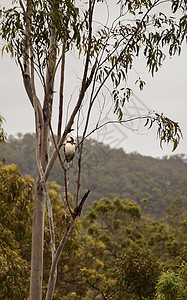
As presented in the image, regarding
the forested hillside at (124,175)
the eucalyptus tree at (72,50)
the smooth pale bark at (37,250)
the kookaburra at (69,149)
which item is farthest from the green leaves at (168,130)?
the forested hillside at (124,175)

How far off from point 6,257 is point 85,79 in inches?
85.9

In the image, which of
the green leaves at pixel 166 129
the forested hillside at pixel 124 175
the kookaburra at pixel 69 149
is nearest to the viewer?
the kookaburra at pixel 69 149

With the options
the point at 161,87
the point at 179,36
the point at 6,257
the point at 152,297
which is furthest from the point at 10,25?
the point at 161,87

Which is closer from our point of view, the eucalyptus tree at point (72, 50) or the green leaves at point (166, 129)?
the eucalyptus tree at point (72, 50)

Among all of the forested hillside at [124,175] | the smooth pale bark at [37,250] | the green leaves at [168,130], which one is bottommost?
the smooth pale bark at [37,250]

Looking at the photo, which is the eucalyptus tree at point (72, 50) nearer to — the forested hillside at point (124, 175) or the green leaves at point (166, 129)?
the green leaves at point (166, 129)

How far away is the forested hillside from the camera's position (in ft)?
54.0

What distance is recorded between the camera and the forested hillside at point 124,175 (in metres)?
16.5

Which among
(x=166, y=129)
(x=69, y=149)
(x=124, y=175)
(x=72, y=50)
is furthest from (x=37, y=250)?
(x=124, y=175)

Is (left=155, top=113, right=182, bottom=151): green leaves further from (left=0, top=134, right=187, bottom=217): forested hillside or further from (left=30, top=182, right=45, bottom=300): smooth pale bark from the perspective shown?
(left=0, top=134, right=187, bottom=217): forested hillside

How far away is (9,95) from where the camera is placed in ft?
79.8

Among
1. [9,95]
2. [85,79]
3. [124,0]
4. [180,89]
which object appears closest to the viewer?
[85,79]

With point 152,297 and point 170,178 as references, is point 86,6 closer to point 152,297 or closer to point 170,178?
point 152,297

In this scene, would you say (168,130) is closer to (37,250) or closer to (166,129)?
(166,129)
